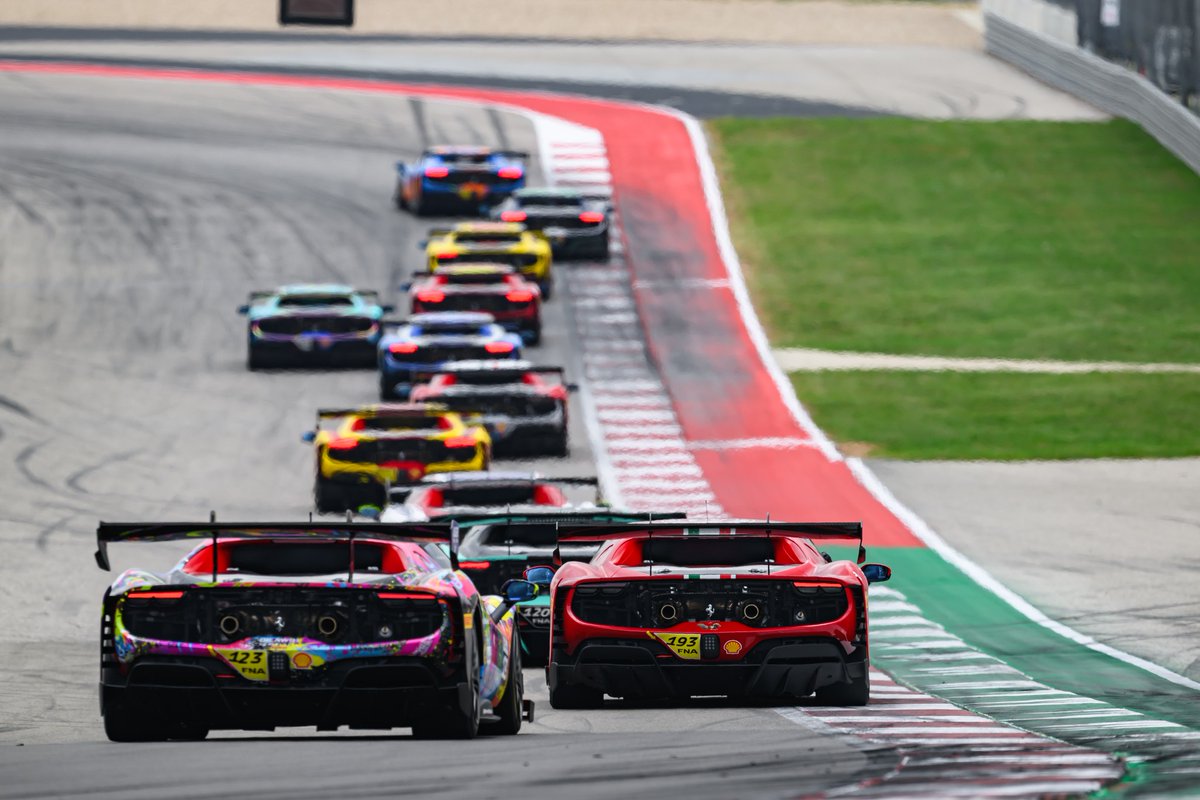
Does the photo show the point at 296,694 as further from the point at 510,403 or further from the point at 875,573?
the point at 510,403

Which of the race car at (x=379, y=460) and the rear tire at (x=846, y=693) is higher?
the rear tire at (x=846, y=693)

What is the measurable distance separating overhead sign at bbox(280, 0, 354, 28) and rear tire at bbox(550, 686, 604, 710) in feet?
89.6

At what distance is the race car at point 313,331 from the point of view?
105ft

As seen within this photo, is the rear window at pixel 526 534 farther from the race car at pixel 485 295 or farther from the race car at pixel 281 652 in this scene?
the race car at pixel 485 295

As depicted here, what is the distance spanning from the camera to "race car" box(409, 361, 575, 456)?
88.0ft

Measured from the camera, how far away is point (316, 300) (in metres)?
32.8

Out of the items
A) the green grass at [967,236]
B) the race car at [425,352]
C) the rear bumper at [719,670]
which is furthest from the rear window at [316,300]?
the rear bumper at [719,670]

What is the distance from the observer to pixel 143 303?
3822cm

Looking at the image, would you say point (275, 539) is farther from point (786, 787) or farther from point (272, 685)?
point (786, 787)

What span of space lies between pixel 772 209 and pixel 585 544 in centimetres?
3052

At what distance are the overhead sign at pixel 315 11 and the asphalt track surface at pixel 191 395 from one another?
429cm

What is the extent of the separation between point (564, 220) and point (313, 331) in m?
8.30

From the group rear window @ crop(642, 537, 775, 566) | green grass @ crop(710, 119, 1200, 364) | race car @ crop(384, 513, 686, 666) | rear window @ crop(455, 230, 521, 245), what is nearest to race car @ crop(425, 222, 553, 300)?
rear window @ crop(455, 230, 521, 245)

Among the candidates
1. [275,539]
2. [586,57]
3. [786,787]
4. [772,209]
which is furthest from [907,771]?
[586,57]
